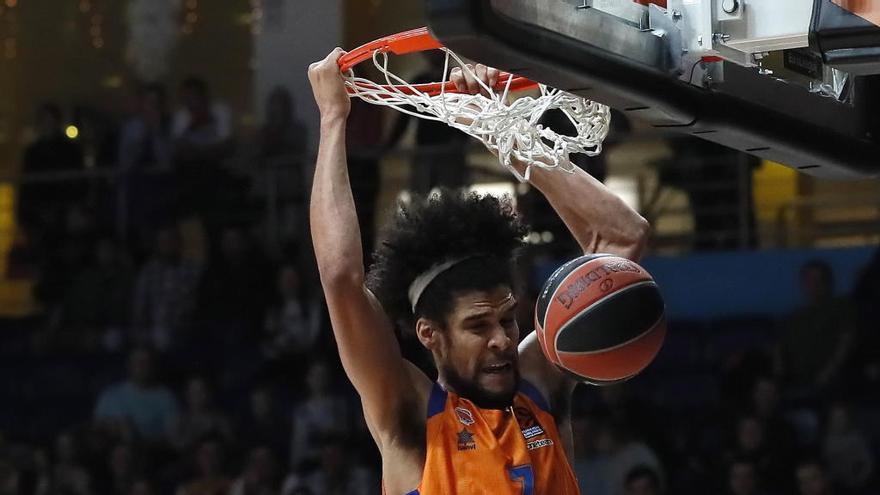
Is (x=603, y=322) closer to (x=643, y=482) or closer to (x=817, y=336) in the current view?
(x=643, y=482)

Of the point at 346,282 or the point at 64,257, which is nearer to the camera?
the point at 346,282

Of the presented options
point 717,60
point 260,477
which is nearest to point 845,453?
point 260,477

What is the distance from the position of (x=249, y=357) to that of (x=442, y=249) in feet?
17.9

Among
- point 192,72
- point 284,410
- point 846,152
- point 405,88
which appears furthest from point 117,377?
point 846,152

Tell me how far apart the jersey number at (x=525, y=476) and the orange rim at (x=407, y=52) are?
89cm

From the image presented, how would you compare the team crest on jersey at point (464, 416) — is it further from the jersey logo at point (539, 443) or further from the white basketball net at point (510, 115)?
the white basketball net at point (510, 115)

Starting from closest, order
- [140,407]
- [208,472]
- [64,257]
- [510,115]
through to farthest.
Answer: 1. [510,115]
2. [208,472]
3. [140,407]
4. [64,257]

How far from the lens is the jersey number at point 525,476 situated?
3709 mm

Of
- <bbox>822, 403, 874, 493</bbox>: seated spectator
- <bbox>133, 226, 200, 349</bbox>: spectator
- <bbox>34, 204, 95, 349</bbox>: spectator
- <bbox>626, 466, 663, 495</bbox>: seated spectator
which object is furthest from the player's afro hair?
<bbox>34, 204, 95, 349</bbox>: spectator

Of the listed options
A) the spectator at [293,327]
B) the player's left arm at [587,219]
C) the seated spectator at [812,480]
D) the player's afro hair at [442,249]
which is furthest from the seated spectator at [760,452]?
the player's afro hair at [442,249]

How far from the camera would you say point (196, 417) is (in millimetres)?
8820

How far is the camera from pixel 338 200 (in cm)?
365

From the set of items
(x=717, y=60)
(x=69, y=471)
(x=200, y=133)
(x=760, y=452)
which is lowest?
→ (x=69, y=471)

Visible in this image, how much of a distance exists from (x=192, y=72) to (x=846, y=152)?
291 inches
